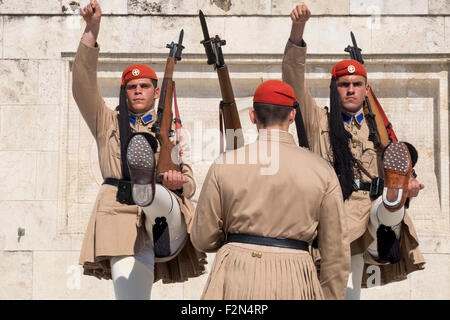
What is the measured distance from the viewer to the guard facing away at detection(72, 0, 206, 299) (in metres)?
6.57

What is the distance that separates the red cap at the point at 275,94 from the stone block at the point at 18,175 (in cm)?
451

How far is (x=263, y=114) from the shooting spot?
5258 millimetres

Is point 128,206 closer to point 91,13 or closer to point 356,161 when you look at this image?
→ point 91,13

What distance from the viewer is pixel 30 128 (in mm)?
9359

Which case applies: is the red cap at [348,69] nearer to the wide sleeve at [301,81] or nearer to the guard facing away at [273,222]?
the wide sleeve at [301,81]

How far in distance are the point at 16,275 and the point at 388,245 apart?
4000mm

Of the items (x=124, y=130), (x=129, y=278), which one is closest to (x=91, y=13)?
(x=124, y=130)

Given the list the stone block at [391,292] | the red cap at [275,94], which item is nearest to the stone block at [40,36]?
the stone block at [391,292]

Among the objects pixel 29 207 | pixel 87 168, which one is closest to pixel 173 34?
pixel 87 168

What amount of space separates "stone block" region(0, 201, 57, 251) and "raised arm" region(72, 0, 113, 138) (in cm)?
249

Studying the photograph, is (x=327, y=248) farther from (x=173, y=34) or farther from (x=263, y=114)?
(x=173, y=34)

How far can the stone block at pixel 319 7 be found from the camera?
9.47 metres

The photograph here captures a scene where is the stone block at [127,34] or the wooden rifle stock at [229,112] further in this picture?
the stone block at [127,34]

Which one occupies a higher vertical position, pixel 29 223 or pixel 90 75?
pixel 90 75
